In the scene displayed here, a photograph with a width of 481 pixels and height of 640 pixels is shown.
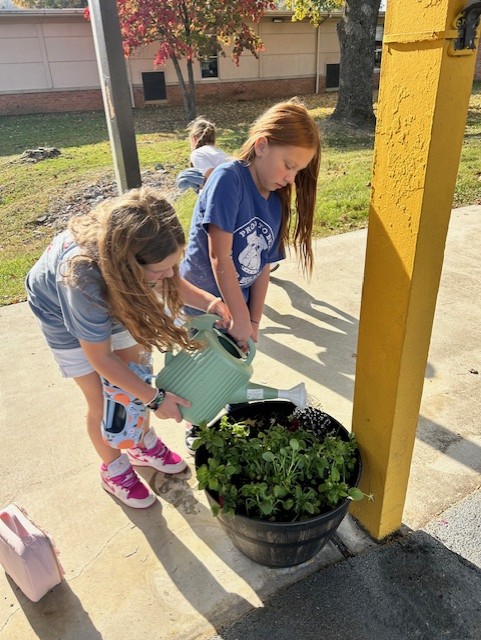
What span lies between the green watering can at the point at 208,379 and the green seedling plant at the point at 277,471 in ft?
0.34

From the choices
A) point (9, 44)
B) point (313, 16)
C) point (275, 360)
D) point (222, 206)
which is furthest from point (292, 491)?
point (9, 44)

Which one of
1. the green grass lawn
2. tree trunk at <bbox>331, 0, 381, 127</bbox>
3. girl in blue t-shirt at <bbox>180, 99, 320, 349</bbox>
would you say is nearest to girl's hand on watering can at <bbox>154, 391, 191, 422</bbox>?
girl in blue t-shirt at <bbox>180, 99, 320, 349</bbox>

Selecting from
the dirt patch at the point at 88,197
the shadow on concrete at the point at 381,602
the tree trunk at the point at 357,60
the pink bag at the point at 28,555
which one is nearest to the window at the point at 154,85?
the tree trunk at the point at 357,60

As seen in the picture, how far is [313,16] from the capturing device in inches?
519

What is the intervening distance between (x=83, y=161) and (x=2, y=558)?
7697 millimetres

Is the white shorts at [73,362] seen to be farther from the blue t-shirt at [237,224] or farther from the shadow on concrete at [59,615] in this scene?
the shadow on concrete at [59,615]

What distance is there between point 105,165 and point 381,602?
7612mm

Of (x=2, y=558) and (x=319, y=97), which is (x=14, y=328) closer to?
(x=2, y=558)

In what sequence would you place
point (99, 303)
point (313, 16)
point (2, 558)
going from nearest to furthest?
point (99, 303) < point (2, 558) < point (313, 16)

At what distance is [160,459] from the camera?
6.98ft

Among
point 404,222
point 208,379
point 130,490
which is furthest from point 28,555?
point 404,222

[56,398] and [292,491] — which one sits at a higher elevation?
[292,491]

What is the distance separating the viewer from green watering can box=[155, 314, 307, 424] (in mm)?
1555

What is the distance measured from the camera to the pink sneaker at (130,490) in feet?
6.40
